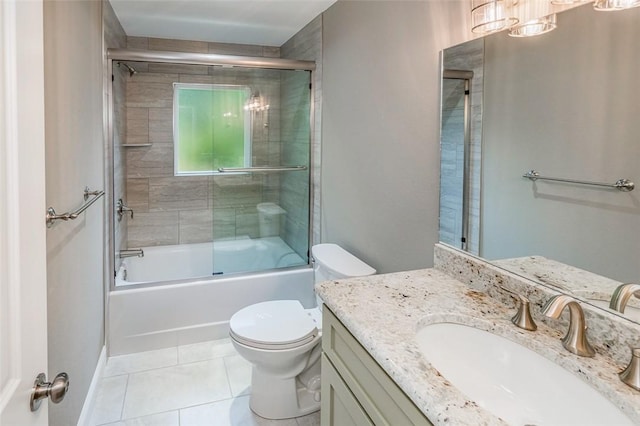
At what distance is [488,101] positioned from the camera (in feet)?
4.81

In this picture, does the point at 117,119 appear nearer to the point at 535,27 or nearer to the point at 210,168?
the point at 210,168

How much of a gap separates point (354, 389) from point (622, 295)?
0.73 metres

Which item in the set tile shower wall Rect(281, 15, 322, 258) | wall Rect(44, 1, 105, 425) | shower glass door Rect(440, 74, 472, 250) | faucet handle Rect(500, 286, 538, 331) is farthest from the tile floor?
faucet handle Rect(500, 286, 538, 331)

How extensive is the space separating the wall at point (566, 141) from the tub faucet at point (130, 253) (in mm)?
2813

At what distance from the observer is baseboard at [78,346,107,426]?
202 cm

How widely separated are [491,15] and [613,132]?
628 millimetres

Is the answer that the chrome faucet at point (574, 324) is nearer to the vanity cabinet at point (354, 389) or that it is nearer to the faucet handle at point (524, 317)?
the faucet handle at point (524, 317)

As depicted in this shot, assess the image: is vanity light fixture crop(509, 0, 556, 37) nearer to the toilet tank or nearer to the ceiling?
the toilet tank

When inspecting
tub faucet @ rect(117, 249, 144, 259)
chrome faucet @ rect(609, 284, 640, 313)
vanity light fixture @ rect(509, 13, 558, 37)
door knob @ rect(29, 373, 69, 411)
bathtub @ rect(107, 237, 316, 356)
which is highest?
vanity light fixture @ rect(509, 13, 558, 37)

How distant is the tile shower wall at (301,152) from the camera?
3.18 metres

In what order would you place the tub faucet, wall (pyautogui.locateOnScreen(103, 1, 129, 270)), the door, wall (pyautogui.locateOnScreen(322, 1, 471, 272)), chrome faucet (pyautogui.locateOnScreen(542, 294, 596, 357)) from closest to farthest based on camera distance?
the door < chrome faucet (pyautogui.locateOnScreen(542, 294, 596, 357)) < wall (pyautogui.locateOnScreen(322, 1, 471, 272)) < wall (pyautogui.locateOnScreen(103, 1, 129, 270)) < the tub faucet

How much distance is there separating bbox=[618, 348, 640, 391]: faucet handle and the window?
9.57 feet

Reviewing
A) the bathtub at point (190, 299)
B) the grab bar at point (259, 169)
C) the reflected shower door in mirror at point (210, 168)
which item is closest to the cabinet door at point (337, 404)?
the bathtub at point (190, 299)

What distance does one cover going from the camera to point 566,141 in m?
1.17
